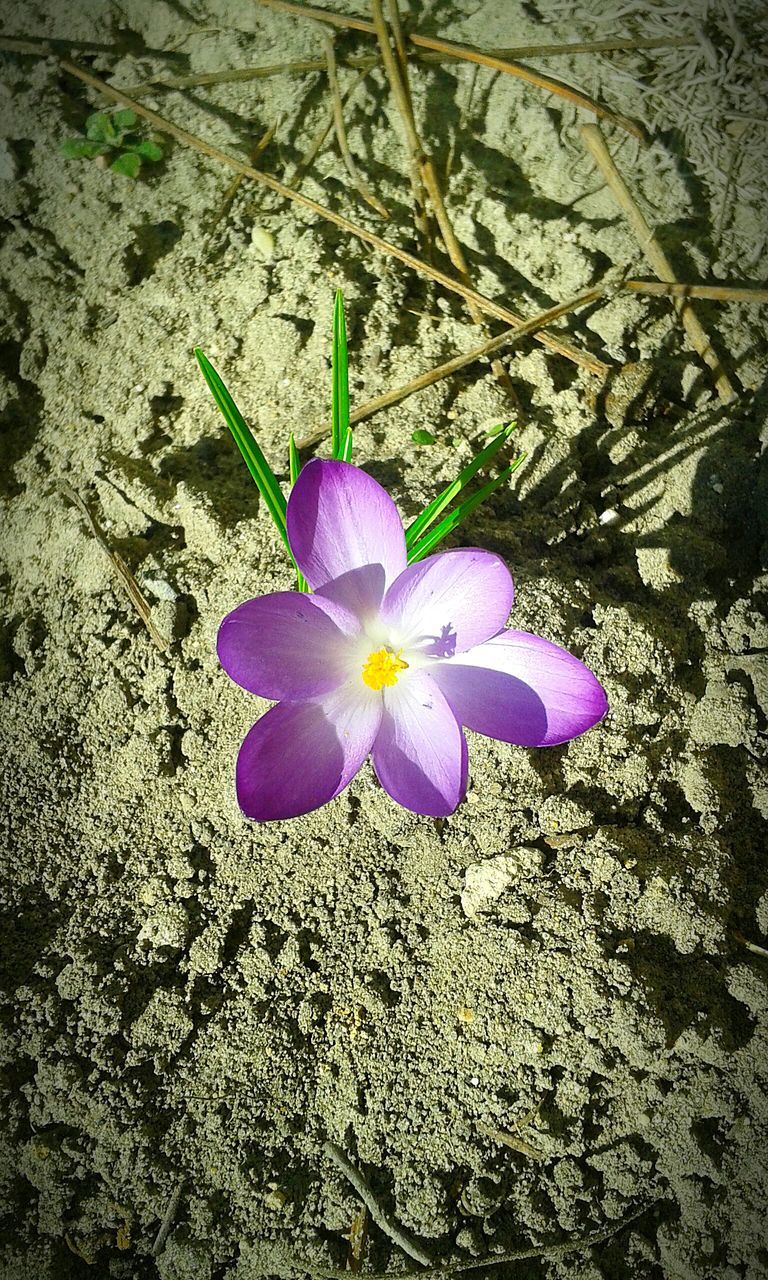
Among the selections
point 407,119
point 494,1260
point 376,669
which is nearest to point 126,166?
point 407,119

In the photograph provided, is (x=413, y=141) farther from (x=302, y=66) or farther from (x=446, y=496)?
(x=446, y=496)

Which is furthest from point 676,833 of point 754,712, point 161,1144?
point 161,1144

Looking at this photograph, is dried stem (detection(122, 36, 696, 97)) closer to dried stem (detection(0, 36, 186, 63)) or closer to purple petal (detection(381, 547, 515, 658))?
dried stem (detection(0, 36, 186, 63))

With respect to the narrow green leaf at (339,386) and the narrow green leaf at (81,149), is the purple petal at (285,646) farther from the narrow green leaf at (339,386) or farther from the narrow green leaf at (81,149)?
the narrow green leaf at (81,149)

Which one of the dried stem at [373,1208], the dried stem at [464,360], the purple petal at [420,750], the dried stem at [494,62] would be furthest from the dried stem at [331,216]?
the dried stem at [373,1208]

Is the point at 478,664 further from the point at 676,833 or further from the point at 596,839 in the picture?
the point at 676,833
